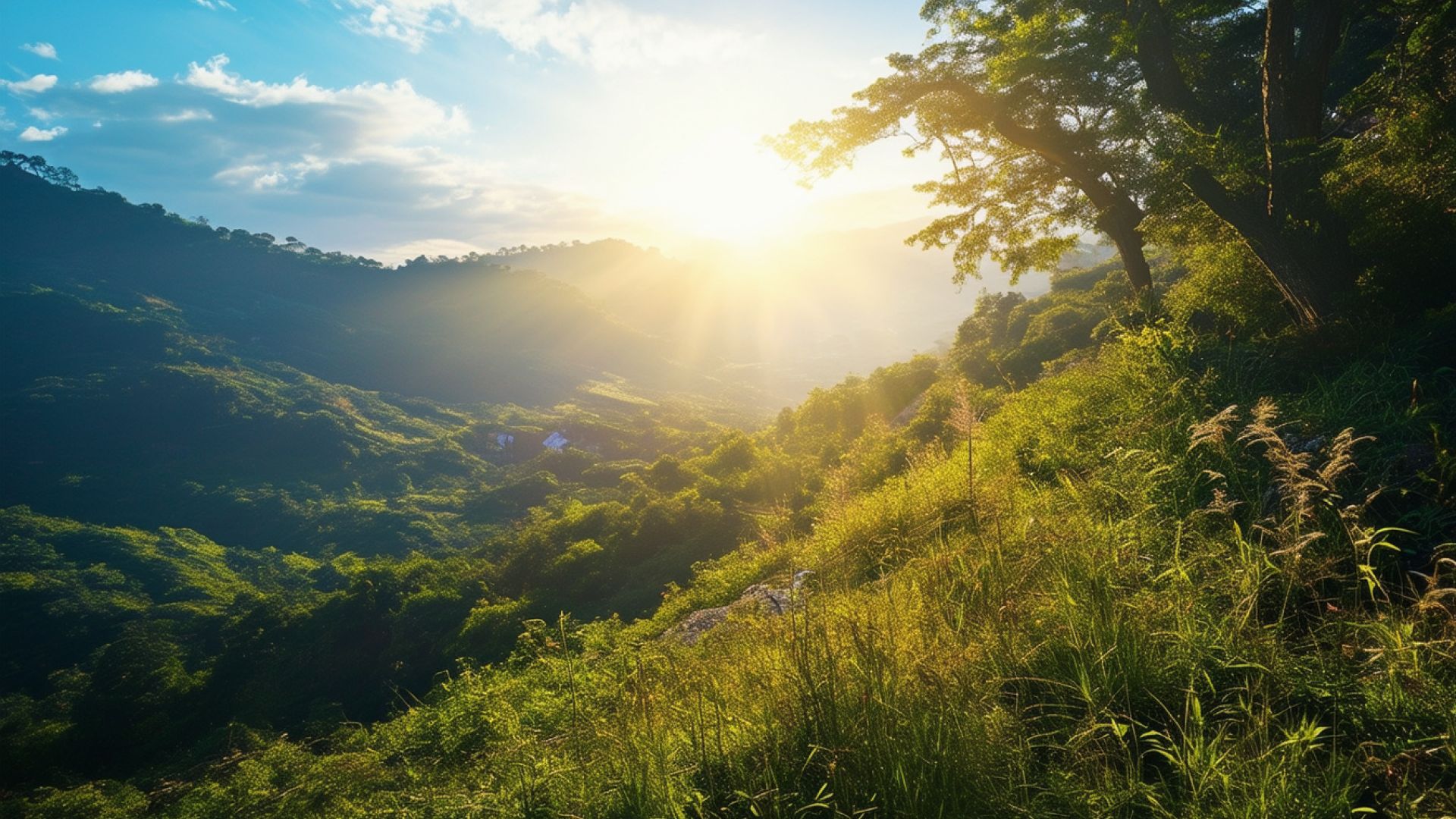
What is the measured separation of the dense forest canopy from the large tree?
0.25 feet

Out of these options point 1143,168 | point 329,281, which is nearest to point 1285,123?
point 1143,168

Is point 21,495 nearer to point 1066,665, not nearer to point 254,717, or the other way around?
point 254,717

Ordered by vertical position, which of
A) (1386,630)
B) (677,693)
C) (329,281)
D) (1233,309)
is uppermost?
(329,281)

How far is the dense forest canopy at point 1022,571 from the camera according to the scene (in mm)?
2496

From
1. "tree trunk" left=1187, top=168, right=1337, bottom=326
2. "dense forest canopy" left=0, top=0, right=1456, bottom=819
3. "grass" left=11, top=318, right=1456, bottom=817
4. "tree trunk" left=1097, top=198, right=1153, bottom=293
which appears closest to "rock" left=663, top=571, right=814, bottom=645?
"dense forest canopy" left=0, top=0, right=1456, bottom=819

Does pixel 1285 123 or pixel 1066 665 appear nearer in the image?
pixel 1066 665

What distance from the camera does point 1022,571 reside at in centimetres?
→ 336

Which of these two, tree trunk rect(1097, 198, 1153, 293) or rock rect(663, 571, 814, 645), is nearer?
rock rect(663, 571, 814, 645)

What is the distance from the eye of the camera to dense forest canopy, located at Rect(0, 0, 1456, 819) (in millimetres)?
2496

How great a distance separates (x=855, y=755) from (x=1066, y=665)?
115cm

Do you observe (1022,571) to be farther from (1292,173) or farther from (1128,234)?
(1128,234)

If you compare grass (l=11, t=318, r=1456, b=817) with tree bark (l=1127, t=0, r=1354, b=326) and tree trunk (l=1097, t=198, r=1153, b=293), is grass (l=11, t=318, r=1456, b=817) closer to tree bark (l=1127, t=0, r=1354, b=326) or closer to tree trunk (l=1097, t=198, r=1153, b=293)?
tree bark (l=1127, t=0, r=1354, b=326)

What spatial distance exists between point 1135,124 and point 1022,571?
13.5 metres

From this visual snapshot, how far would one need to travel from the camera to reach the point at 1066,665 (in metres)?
2.82
